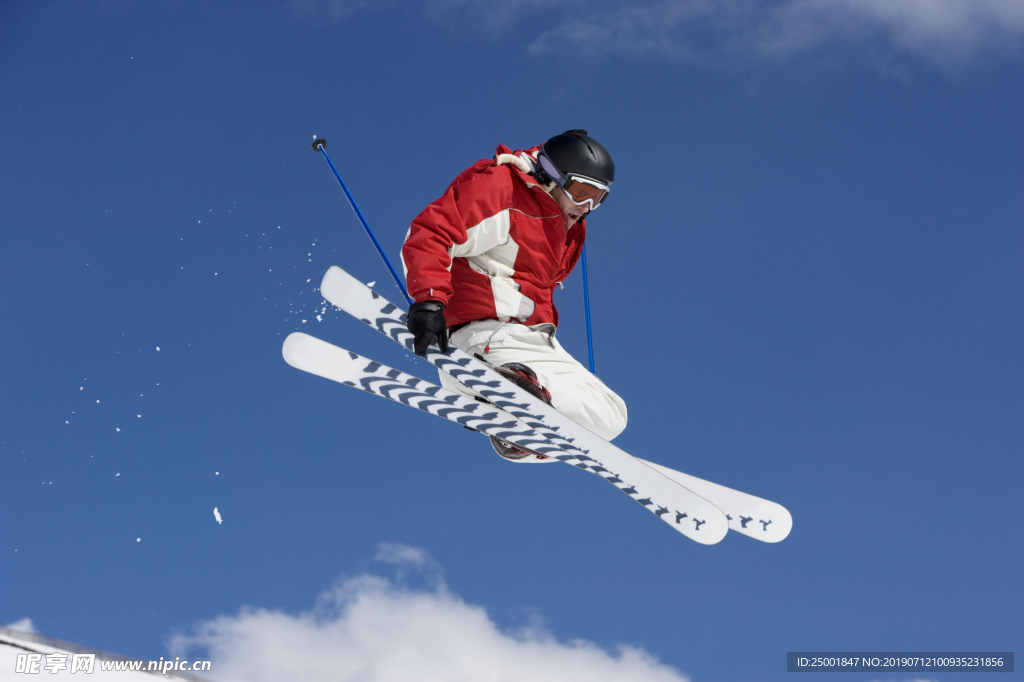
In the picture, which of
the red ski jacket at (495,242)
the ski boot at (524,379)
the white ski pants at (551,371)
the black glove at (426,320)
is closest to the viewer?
the black glove at (426,320)

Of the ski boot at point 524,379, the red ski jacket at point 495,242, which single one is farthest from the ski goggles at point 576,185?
the ski boot at point 524,379

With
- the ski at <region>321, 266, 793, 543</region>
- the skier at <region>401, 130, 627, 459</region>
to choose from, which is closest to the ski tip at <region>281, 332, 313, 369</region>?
the ski at <region>321, 266, 793, 543</region>

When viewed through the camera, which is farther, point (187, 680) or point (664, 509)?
point (187, 680)

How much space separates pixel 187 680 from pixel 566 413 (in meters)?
3.54

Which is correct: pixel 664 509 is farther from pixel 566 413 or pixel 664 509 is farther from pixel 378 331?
pixel 378 331

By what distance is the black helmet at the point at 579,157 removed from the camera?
447 centimetres

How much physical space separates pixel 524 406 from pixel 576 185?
1406 mm

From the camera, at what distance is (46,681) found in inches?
170

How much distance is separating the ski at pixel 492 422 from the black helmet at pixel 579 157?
152 cm

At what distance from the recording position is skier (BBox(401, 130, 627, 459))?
169 inches

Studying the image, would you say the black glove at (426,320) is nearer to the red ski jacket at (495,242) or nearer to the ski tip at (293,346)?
the red ski jacket at (495,242)

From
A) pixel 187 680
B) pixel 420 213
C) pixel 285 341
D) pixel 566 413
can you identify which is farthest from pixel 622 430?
pixel 187 680

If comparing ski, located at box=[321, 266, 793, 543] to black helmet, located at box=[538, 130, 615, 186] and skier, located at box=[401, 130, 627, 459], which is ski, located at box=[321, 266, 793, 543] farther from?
black helmet, located at box=[538, 130, 615, 186]

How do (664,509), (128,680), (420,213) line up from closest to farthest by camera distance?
1. (420,213)
2. (664,509)
3. (128,680)
